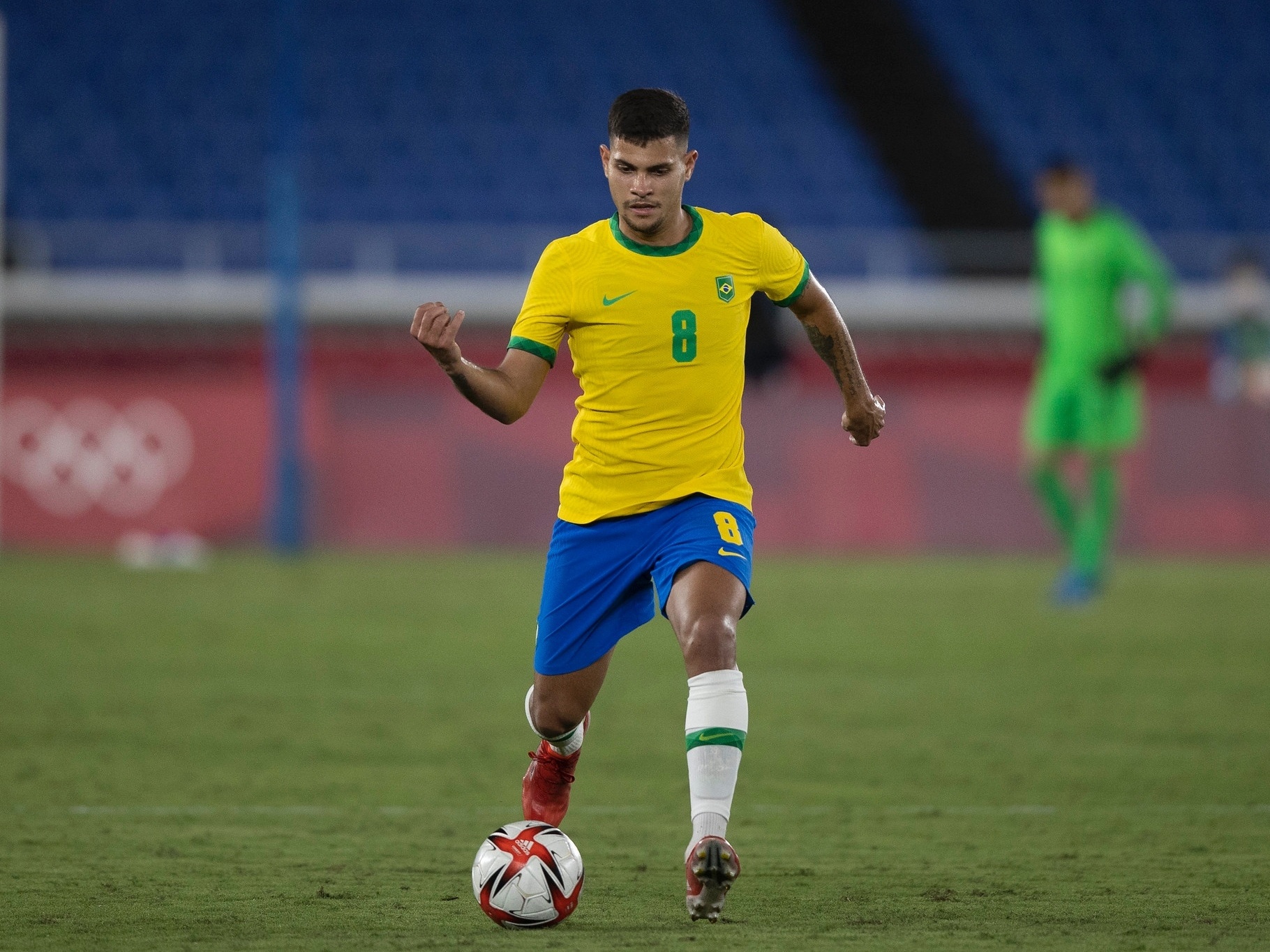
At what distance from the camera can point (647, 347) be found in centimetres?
441

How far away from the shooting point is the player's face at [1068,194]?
36.1 feet

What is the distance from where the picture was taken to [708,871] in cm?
382

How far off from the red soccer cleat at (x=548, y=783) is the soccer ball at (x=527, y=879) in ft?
2.01

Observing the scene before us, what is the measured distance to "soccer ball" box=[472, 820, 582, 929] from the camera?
3945mm

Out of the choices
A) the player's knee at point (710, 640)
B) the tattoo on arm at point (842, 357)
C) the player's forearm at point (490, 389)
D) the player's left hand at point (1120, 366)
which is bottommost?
the player's knee at point (710, 640)

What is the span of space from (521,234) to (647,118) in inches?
639

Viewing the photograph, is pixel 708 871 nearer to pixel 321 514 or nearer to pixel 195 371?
pixel 321 514

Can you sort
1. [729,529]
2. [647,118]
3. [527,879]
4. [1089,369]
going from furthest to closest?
[1089,369]
[729,529]
[647,118]
[527,879]

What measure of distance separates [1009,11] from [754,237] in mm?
19854

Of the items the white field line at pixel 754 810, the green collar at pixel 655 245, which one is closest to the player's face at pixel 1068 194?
the white field line at pixel 754 810

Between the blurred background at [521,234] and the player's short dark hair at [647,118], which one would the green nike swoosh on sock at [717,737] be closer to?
the player's short dark hair at [647,118]

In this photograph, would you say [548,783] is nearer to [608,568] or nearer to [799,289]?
[608,568]

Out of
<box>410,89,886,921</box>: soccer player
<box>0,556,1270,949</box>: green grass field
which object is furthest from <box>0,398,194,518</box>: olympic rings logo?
<box>410,89,886,921</box>: soccer player

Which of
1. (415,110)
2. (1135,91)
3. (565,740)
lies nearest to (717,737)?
(565,740)
